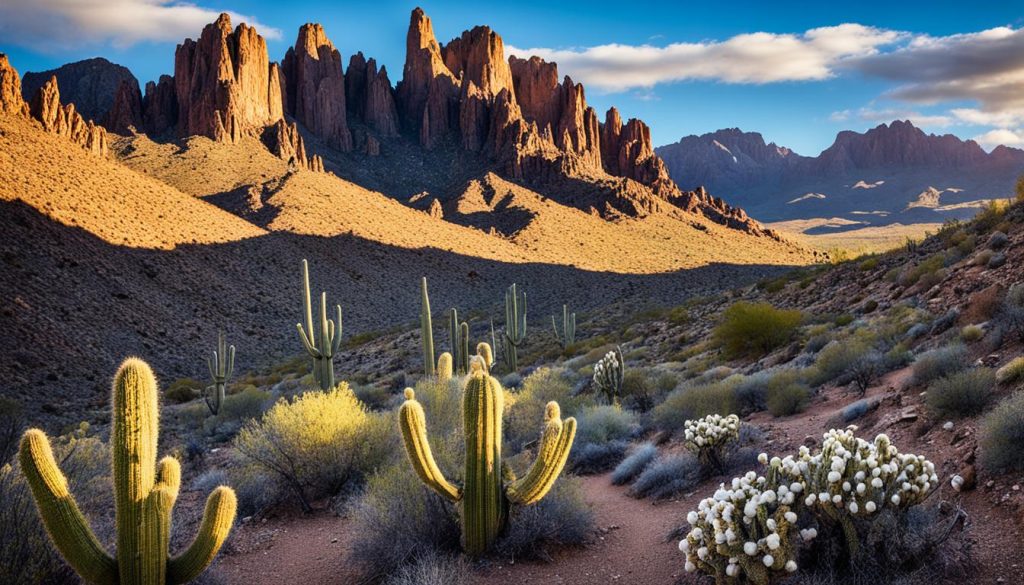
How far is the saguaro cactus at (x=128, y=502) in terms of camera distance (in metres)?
4.98

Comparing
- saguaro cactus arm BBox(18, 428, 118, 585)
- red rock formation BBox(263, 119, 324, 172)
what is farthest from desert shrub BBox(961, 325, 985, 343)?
red rock formation BBox(263, 119, 324, 172)

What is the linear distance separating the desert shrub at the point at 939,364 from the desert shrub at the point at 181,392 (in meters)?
26.0

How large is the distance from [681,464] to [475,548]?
3348 millimetres

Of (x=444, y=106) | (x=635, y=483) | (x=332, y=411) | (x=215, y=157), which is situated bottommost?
(x=635, y=483)

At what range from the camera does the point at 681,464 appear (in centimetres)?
872

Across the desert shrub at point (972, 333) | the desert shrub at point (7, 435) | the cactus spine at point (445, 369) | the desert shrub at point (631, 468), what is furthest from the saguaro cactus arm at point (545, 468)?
the desert shrub at point (972, 333)

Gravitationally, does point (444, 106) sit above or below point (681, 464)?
above

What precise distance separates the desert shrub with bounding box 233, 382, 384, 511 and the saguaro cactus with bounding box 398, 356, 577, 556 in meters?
3.37

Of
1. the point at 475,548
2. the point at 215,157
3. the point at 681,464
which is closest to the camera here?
the point at 475,548

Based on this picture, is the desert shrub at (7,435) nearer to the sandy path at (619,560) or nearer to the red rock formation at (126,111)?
the sandy path at (619,560)

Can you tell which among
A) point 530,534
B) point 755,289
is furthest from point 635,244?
point 530,534

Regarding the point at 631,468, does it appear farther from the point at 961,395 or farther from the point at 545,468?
the point at 961,395

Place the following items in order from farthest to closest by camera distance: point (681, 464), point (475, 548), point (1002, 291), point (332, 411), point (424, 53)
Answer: point (424, 53) < point (1002, 291) < point (332, 411) < point (681, 464) < point (475, 548)

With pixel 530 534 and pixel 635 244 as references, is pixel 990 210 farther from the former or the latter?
pixel 635 244
